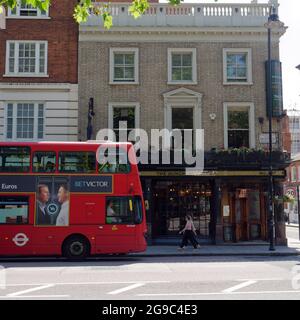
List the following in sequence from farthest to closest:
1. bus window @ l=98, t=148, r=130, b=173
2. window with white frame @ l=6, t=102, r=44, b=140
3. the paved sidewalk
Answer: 1. window with white frame @ l=6, t=102, r=44, b=140
2. the paved sidewalk
3. bus window @ l=98, t=148, r=130, b=173

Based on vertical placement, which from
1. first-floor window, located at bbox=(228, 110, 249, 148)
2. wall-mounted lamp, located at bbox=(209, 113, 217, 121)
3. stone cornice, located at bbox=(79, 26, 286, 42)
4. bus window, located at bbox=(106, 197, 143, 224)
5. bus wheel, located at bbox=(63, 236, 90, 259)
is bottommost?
bus wheel, located at bbox=(63, 236, 90, 259)

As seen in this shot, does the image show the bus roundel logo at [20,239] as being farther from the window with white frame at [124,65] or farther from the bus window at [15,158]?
the window with white frame at [124,65]

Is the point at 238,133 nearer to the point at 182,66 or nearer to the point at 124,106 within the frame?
the point at 182,66

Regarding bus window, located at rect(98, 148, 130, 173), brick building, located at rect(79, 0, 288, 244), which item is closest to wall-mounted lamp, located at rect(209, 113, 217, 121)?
brick building, located at rect(79, 0, 288, 244)

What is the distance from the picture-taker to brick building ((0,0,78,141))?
2311 centimetres

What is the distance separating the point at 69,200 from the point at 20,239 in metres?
2.24

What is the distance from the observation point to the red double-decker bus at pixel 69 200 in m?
16.6

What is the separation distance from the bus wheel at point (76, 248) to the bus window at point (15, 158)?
311cm

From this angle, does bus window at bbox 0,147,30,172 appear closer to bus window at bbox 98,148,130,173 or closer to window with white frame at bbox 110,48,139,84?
bus window at bbox 98,148,130,173

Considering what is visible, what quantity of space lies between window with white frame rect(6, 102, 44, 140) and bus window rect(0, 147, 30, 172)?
6.39m

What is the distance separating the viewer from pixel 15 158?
54.7 feet

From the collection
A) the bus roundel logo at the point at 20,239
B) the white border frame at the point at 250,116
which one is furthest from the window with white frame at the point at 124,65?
the bus roundel logo at the point at 20,239
